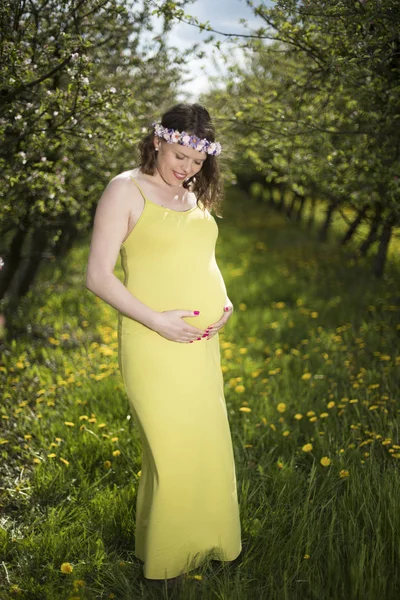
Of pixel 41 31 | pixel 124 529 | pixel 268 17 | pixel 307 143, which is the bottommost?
pixel 124 529

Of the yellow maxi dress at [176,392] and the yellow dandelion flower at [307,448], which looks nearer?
the yellow maxi dress at [176,392]

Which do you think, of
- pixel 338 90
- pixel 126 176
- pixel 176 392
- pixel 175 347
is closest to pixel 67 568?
pixel 176 392

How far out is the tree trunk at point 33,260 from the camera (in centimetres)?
590

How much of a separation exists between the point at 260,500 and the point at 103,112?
2367mm

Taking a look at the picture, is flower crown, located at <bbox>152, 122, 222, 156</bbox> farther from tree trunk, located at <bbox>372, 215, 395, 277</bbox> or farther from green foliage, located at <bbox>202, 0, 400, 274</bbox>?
tree trunk, located at <bbox>372, 215, 395, 277</bbox>

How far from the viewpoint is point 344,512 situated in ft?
8.63

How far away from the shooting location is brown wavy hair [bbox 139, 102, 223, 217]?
2205mm

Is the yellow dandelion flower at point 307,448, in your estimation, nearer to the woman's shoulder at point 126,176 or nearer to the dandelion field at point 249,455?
the dandelion field at point 249,455

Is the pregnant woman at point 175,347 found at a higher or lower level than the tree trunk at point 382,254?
higher

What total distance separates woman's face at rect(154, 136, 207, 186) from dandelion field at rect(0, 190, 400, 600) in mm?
1495

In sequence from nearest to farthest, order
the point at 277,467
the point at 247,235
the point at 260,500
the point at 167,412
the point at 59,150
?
the point at 167,412, the point at 260,500, the point at 277,467, the point at 59,150, the point at 247,235

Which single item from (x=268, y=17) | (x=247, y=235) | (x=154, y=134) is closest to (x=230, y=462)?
(x=154, y=134)

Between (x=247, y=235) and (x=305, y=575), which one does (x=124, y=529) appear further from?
(x=247, y=235)

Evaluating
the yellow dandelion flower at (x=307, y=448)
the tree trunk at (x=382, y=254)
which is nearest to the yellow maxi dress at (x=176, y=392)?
the yellow dandelion flower at (x=307, y=448)
